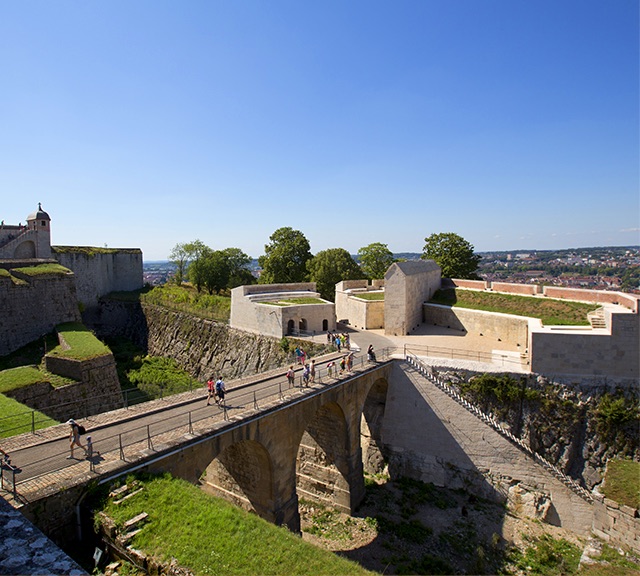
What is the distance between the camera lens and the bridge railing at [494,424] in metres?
17.8

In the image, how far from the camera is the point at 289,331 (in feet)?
90.8

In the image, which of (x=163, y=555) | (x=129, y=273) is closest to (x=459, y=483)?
(x=163, y=555)

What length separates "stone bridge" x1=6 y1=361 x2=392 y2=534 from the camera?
28.8 ft

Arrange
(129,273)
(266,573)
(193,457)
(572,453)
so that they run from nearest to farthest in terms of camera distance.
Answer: (266,573)
(193,457)
(572,453)
(129,273)

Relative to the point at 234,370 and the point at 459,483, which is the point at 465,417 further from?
the point at 234,370

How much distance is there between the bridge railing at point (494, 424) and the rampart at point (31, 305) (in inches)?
807

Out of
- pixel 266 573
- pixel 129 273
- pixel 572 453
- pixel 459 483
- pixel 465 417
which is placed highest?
pixel 129 273

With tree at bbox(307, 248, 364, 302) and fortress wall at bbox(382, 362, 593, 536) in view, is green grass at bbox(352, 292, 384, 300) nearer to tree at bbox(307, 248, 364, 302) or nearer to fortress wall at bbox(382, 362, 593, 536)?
tree at bbox(307, 248, 364, 302)

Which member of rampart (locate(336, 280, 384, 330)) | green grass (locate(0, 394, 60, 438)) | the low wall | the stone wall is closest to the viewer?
green grass (locate(0, 394, 60, 438))

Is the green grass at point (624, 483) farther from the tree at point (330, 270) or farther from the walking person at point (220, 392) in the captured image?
the tree at point (330, 270)

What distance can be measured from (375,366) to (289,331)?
29.9 feet

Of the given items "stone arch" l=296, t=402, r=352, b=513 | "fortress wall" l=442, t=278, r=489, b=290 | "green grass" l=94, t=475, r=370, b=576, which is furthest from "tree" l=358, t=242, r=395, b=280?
"green grass" l=94, t=475, r=370, b=576

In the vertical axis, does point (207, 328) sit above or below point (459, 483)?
above

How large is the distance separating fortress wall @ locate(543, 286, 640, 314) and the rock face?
15.7 m
